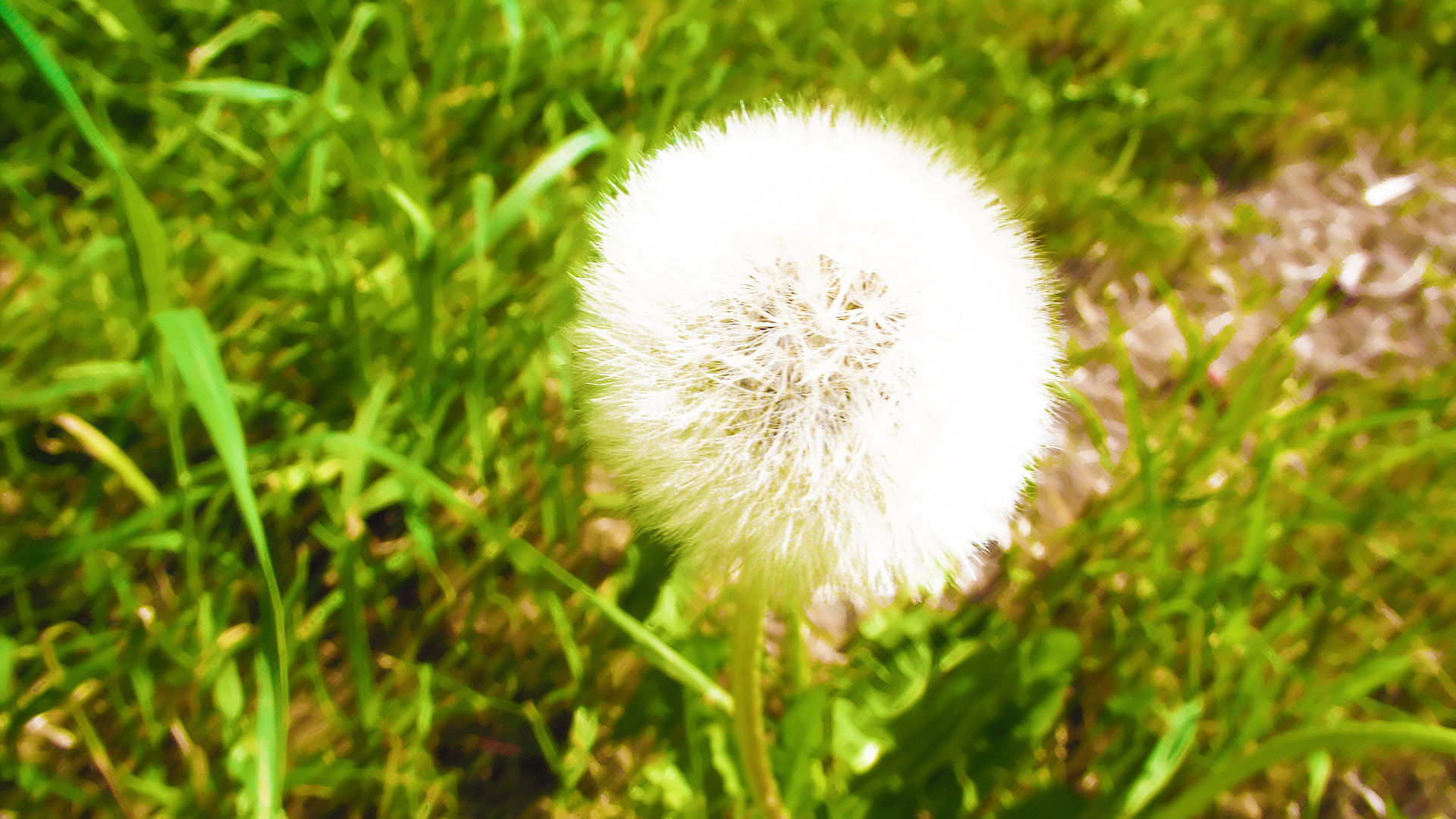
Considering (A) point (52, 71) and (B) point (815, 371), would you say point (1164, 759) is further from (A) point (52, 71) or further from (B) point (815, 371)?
(A) point (52, 71)

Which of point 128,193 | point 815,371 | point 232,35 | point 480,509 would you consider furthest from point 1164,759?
point 232,35

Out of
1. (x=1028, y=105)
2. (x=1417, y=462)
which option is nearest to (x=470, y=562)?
(x=1028, y=105)

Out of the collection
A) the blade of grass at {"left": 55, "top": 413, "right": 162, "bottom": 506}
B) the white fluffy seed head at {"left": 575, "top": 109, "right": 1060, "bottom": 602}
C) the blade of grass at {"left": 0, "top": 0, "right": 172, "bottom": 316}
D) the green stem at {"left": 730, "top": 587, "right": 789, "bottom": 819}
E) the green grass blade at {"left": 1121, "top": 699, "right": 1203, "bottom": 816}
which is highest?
the blade of grass at {"left": 0, "top": 0, "right": 172, "bottom": 316}

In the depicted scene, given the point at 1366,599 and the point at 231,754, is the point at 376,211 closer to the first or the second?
the point at 231,754

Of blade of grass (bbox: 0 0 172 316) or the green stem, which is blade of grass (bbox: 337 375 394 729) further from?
the green stem

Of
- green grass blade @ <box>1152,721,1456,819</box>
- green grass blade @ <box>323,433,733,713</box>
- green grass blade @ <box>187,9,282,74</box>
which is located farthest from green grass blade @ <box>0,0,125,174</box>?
green grass blade @ <box>1152,721,1456,819</box>

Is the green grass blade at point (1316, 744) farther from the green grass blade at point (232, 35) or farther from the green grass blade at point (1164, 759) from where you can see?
the green grass blade at point (232, 35)

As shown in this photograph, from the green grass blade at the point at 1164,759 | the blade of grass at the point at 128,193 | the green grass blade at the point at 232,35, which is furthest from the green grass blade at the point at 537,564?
the green grass blade at the point at 232,35
